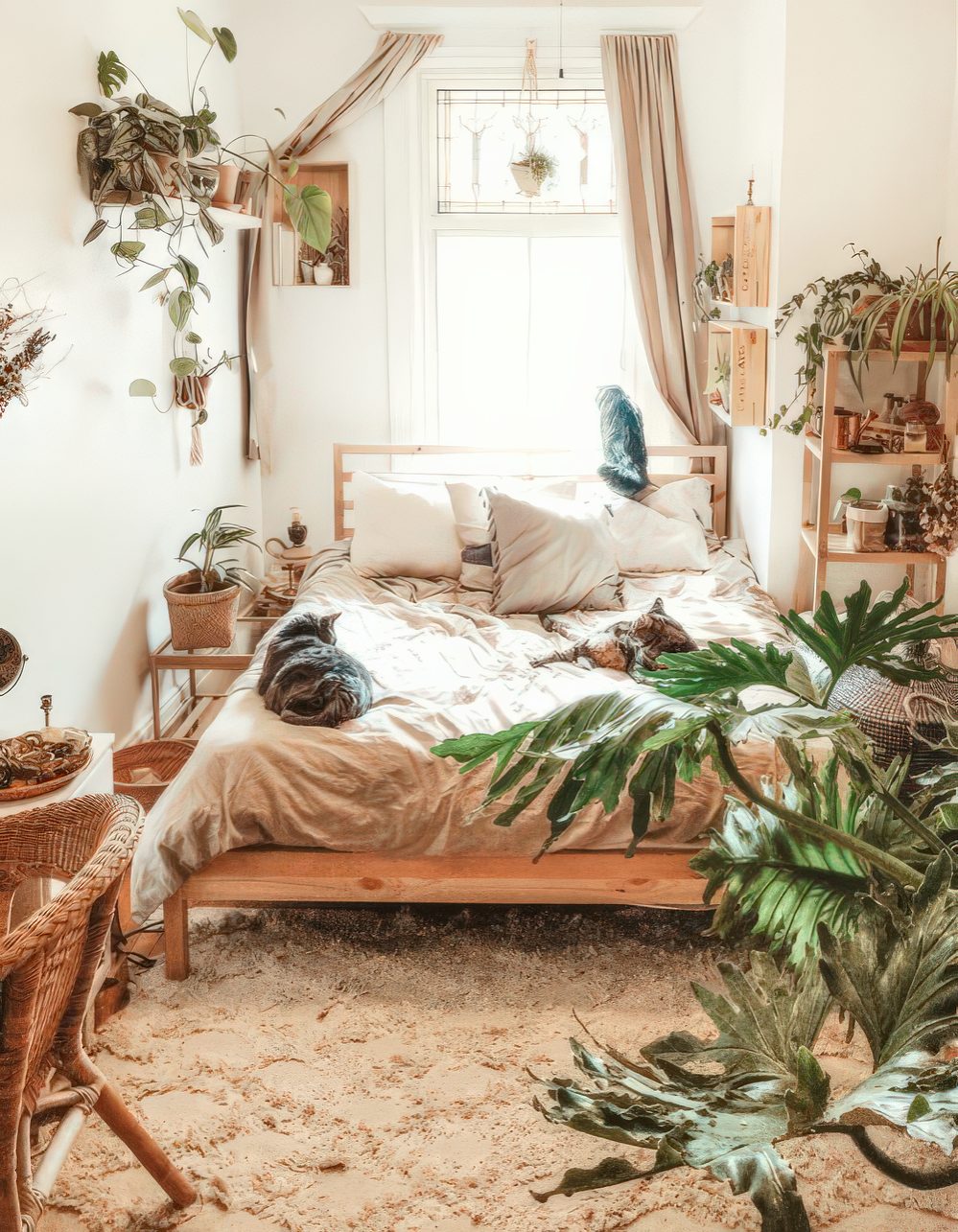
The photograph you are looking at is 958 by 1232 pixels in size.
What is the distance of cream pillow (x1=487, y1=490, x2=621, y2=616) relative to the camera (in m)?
4.04

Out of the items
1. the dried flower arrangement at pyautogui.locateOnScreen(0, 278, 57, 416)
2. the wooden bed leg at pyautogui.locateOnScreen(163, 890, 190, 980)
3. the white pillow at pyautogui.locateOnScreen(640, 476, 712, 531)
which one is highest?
the dried flower arrangement at pyautogui.locateOnScreen(0, 278, 57, 416)

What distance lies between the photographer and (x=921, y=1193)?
2.20 metres

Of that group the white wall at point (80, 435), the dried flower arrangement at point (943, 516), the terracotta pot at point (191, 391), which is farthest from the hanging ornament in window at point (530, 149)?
the dried flower arrangement at point (943, 516)

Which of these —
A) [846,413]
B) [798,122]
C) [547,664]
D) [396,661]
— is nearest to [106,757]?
[396,661]

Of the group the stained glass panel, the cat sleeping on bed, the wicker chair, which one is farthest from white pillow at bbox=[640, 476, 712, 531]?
the wicker chair

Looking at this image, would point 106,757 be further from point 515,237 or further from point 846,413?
point 515,237

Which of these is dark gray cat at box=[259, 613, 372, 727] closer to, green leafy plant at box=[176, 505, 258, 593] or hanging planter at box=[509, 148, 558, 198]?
green leafy plant at box=[176, 505, 258, 593]

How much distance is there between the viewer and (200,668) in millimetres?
4035

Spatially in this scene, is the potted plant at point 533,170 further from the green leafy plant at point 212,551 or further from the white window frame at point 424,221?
the green leafy plant at point 212,551

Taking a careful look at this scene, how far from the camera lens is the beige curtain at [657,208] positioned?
4781 millimetres

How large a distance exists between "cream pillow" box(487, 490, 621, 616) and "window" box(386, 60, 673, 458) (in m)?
0.99

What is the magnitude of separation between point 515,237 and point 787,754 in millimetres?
3784

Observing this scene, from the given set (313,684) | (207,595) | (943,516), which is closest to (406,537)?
(207,595)

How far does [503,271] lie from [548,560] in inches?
64.7
